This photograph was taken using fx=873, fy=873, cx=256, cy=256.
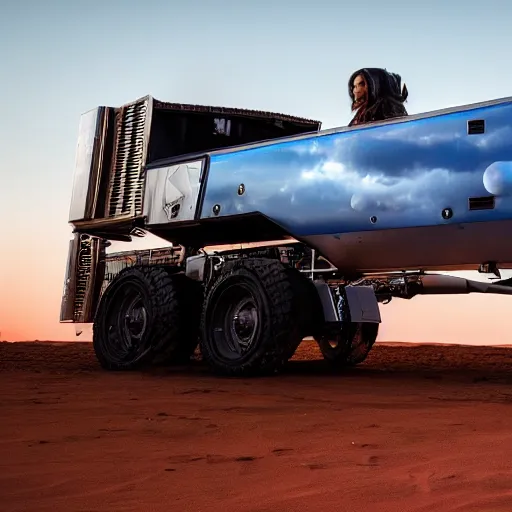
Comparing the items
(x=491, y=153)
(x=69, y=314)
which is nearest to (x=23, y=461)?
(x=491, y=153)

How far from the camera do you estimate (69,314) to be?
32.9 ft

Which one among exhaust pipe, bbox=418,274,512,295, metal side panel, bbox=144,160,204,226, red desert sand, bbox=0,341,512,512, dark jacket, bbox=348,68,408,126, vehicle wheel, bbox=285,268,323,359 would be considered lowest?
red desert sand, bbox=0,341,512,512

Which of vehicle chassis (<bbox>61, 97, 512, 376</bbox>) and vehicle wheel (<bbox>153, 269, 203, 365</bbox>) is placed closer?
vehicle chassis (<bbox>61, 97, 512, 376</bbox>)

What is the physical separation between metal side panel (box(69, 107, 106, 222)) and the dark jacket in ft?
10.0

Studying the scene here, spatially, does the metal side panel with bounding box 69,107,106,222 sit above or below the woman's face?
below

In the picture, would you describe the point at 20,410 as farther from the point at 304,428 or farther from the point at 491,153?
the point at 491,153

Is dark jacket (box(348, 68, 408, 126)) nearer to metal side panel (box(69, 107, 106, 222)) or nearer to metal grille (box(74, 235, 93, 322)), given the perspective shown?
metal side panel (box(69, 107, 106, 222))

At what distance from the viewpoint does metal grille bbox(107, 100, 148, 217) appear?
914 cm

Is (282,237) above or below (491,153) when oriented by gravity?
below

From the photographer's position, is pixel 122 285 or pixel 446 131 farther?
pixel 122 285

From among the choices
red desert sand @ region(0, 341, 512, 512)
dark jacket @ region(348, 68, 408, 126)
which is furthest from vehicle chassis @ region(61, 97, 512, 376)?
dark jacket @ region(348, 68, 408, 126)

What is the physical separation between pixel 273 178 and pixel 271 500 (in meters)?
5.17

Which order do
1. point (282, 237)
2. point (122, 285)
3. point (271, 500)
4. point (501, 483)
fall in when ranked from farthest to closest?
point (122, 285) → point (282, 237) → point (501, 483) → point (271, 500)

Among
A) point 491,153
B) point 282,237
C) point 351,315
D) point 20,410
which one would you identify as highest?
point 491,153
